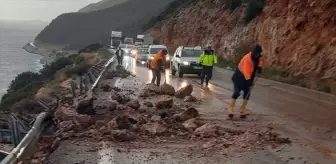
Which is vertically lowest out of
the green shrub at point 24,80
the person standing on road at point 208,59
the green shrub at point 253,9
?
the green shrub at point 24,80

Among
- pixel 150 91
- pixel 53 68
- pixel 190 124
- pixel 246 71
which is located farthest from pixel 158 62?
pixel 53 68

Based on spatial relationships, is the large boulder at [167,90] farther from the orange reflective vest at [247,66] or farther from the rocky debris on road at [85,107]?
Answer: the orange reflective vest at [247,66]

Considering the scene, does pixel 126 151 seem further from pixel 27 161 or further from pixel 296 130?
pixel 296 130

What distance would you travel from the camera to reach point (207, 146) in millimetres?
9547

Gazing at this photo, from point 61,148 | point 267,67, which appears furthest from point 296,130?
point 267,67

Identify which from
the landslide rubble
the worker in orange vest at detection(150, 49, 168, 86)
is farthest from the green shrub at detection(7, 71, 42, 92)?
the landslide rubble

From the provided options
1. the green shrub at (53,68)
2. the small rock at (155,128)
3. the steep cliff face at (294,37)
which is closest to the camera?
the small rock at (155,128)

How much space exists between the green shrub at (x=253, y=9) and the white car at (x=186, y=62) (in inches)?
593

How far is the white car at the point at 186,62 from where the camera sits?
28203 mm

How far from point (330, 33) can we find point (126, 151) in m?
18.9

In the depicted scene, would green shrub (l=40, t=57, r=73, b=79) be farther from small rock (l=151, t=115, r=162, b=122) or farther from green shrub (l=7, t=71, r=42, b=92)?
small rock (l=151, t=115, r=162, b=122)

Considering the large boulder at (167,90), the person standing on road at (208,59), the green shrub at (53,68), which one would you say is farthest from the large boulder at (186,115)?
the green shrub at (53,68)

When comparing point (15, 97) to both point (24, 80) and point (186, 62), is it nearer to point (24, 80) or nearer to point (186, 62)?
point (186, 62)

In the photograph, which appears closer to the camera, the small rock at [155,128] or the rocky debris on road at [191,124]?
the small rock at [155,128]
